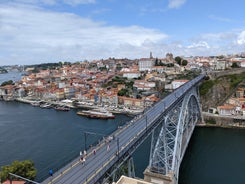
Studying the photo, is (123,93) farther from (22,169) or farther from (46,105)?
(22,169)

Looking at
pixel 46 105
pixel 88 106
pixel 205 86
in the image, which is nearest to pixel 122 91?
pixel 88 106

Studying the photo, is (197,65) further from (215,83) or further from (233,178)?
(233,178)

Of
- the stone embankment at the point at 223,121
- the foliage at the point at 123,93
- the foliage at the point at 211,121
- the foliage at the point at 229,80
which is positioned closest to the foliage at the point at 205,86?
the foliage at the point at 229,80

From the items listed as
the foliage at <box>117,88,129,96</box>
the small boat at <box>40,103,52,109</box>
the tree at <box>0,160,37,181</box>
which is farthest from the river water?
the foliage at <box>117,88,129,96</box>

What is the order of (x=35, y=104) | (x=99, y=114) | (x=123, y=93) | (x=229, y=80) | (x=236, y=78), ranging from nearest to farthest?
(x=99, y=114), (x=229, y=80), (x=236, y=78), (x=123, y=93), (x=35, y=104)

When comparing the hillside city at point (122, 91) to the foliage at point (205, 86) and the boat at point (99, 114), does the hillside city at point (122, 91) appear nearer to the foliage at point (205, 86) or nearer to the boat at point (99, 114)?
the boat at point (99, 114)
